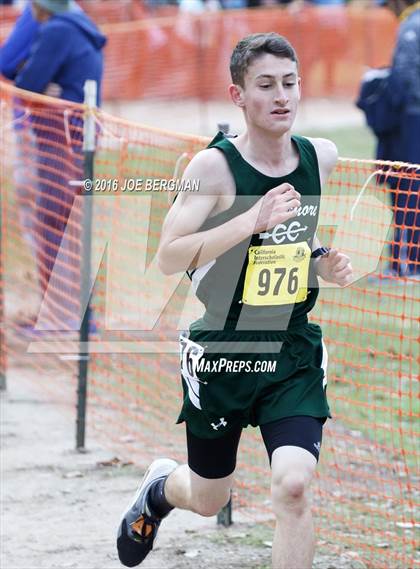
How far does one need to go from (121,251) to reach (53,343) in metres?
0.94

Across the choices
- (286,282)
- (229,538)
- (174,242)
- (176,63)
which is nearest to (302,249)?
(286,282)

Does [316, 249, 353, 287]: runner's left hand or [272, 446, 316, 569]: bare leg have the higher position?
[316, 249, 353, 287]: runner's left hand

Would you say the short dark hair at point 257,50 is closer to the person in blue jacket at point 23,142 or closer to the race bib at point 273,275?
the race bib at point 273,275

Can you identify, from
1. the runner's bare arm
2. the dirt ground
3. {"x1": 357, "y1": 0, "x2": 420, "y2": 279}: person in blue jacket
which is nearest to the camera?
the runner's bare arm

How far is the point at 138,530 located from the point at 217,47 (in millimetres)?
17259

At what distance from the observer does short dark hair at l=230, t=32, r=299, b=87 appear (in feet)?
13.8

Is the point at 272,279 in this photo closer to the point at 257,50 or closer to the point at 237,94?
the point at 237,94

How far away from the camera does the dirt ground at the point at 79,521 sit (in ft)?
17.0

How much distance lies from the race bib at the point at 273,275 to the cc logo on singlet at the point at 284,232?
0.03m

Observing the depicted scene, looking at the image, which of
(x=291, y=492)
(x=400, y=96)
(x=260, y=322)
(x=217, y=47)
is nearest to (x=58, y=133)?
(x=400, y=96)

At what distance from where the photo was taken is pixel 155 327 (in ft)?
27.2

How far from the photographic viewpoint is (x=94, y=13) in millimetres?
20750

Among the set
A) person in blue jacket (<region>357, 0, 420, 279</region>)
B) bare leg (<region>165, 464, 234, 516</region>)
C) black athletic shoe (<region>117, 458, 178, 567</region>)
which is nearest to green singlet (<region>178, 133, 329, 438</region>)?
bare leg (<region>165, 464, 234, 516</region>)

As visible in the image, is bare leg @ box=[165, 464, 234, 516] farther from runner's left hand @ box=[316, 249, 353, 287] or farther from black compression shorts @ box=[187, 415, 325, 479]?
runner's left hand @ box=[316, 249, 353, 287]
